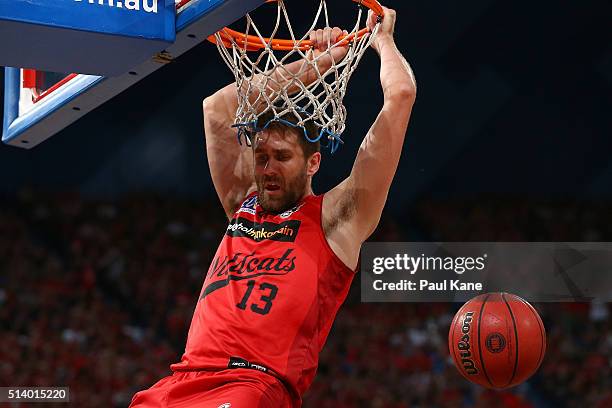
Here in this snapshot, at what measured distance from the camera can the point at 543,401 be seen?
898cm

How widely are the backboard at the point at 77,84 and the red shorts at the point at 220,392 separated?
983mm

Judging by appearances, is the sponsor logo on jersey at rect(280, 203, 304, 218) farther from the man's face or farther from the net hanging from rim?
the net hanging from rim

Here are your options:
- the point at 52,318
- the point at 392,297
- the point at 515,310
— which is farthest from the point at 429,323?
the point at 515,310

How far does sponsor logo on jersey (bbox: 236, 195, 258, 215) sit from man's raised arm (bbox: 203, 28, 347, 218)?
0.38ft

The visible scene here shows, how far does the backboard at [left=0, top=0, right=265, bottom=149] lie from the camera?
2.69 m

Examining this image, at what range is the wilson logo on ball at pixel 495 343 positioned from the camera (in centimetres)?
431

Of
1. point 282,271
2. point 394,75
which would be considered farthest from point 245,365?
point 394,75

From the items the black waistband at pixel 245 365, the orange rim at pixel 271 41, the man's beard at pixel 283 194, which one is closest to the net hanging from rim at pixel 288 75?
the orange rim at pixel 271 41

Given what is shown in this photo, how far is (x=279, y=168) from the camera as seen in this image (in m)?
3.12

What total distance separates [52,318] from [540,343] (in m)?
6.01

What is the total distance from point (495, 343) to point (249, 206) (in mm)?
1614

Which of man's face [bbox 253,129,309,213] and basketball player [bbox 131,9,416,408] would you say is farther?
man's face [bbox 253,129,309,213]

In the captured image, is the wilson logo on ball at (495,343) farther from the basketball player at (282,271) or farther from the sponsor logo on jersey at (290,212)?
the sponsor logo on jersey at (290,212)

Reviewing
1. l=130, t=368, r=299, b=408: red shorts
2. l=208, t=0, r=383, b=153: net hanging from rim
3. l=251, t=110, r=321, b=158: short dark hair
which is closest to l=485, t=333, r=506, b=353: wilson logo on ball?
l=208, t=0, r=383, b=153: net hanging from rim
